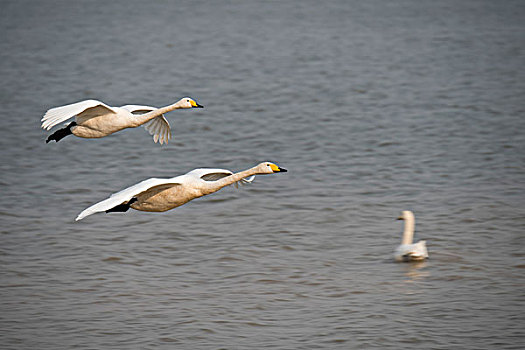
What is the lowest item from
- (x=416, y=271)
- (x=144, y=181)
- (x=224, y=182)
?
(x=416, y=271)

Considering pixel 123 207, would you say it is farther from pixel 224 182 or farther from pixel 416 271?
pixel 416 271

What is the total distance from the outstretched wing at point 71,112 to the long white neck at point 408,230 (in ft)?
19.7

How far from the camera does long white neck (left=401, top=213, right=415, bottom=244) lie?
1747 centimetres

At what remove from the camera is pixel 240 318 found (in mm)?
14789

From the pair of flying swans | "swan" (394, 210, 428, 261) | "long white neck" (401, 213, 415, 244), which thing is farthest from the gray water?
the pair of flying swans

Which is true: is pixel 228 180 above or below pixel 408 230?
above

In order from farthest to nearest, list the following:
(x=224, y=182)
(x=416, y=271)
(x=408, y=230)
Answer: (x=408, y=230) < (x=416, y=271) < (x=224, y=182)

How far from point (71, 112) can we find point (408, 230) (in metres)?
6.92

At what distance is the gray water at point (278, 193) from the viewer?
14867mm

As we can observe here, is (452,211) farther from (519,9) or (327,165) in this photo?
(519,9)

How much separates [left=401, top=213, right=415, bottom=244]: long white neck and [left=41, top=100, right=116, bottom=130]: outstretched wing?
601 centimetres

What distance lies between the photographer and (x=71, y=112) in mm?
13023

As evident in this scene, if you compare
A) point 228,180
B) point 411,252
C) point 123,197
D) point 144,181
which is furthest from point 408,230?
point 123,197

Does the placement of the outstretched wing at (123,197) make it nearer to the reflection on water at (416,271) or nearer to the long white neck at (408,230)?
the reflection on water at (416,271)
